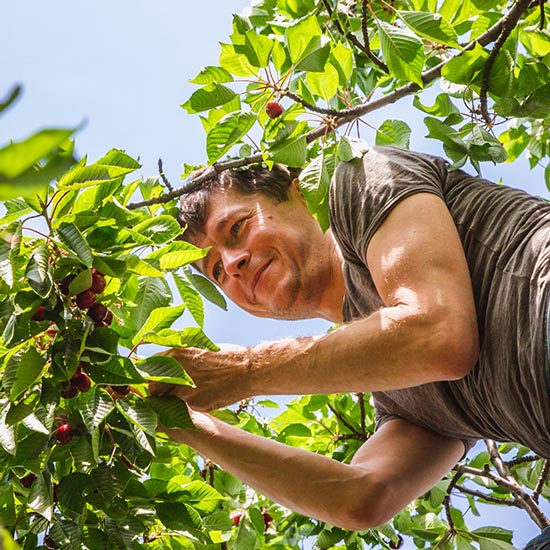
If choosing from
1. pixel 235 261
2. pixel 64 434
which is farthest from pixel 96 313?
pixel 235 261

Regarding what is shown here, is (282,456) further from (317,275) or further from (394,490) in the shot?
(317,275)

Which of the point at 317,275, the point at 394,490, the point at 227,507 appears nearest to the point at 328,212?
the point at 317,275

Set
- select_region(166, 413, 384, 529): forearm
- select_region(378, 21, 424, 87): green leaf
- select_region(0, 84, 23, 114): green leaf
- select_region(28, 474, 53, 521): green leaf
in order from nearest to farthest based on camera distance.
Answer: select_region(0, 84, 23, 114): green leaf < select_region(28, 474, 53, 521): green leaf < select_region(166, 413, 384, 529): forearm < select_region(378, 21, 424, 87): green leaf

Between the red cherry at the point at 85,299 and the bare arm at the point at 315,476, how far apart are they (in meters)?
0.45

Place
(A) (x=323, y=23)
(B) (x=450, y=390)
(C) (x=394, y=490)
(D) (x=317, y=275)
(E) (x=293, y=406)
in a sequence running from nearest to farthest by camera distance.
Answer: (B) (x=450, y=390), (C) (x=394, y=490), (D) (x=317, y=275), (A) (x=323, y=23), (E) (x=293, y=406)

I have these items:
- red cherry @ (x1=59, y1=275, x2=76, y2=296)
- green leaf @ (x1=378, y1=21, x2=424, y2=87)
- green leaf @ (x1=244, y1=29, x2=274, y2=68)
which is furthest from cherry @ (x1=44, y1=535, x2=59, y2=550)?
green leaf @ (x1=378, y1=21, x2=424, y2=87)

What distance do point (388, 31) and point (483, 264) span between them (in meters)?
0.71

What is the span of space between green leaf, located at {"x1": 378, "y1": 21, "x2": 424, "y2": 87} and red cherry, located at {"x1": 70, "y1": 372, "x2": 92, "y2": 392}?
109 centimetres

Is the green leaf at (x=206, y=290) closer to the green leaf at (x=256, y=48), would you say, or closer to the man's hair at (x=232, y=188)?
the man's hair at (x=232, y=188)

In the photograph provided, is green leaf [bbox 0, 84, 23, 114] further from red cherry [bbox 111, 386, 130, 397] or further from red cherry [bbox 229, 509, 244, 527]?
red cherry [bbox 229, 509, 244, 527]

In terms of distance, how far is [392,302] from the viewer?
66.2 inches

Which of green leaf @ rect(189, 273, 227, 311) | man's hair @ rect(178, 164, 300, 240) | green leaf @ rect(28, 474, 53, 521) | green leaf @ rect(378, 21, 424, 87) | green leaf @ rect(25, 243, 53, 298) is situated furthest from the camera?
man's hair @ rect(178, 164, 300, 240)

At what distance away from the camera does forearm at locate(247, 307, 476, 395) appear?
5.16ft

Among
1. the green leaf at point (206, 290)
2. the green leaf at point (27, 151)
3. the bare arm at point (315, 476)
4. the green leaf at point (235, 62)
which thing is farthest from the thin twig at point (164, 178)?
the green leaf at point (27, 151)
